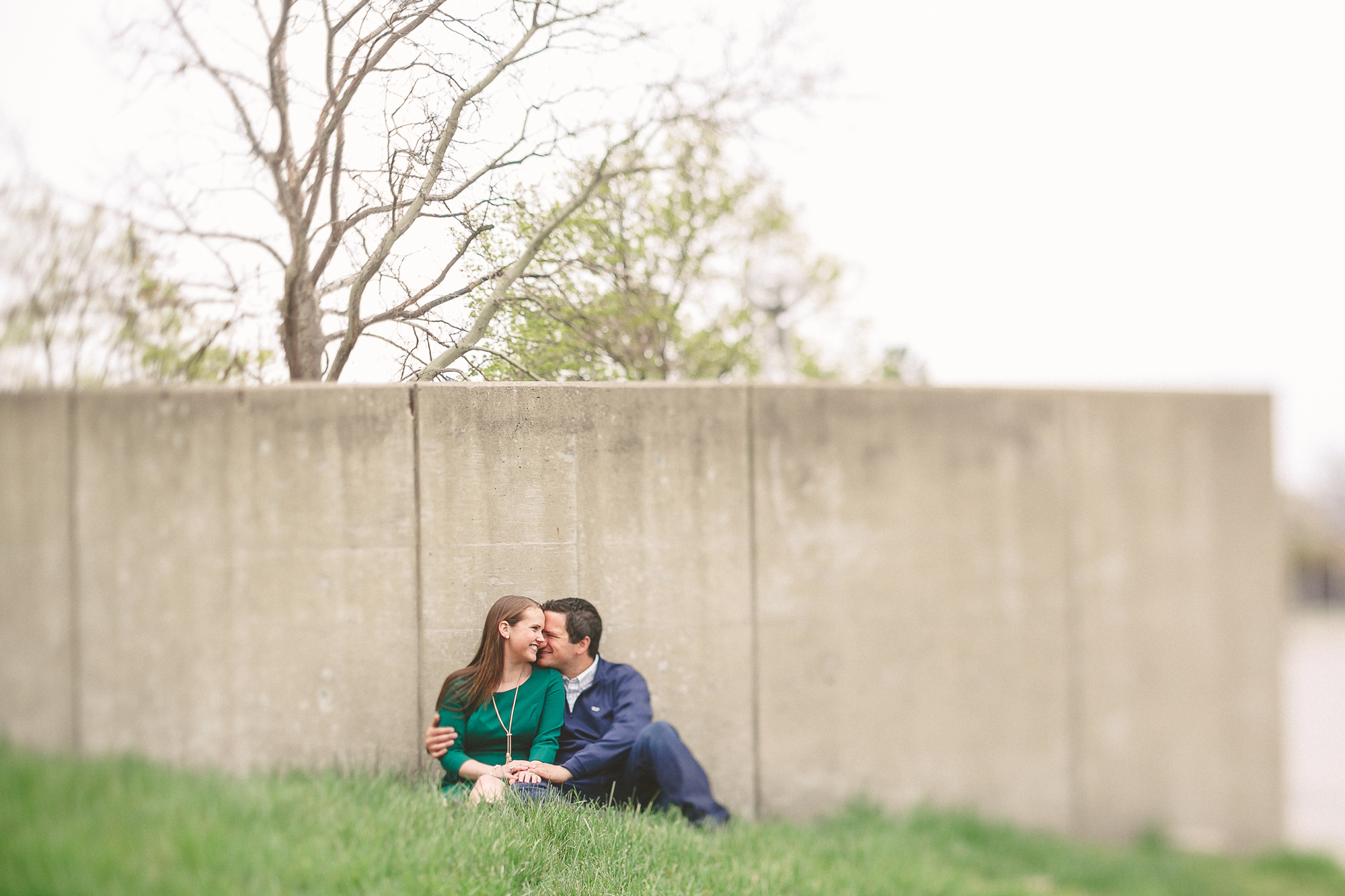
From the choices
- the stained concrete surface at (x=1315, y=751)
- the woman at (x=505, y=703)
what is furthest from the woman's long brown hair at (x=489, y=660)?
the stained concrete surface at (x=1315, y=751)

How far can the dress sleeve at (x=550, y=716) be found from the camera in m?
1.54

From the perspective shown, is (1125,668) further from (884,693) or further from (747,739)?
(747,739)

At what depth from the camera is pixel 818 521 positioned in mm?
4188

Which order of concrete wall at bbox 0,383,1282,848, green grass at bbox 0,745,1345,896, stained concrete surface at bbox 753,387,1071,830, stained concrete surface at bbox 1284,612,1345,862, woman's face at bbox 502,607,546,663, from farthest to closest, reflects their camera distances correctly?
1. stained concrete surface at bbox 1284,612,1345,862
2. stained concrete surface at bbox 753,387,1071,830
3. concrete wall at bbox 0,383,1282,848
4. woman's face at bbox 502,607,546,663
5. green grass at bbox 0,745,1345,896

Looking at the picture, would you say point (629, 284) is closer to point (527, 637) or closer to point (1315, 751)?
point (527, 637)

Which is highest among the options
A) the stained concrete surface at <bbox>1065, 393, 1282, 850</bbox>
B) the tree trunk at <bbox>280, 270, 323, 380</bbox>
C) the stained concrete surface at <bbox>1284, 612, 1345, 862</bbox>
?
the tree trunk at <bbox>280, 270, 323, 380</bbox>

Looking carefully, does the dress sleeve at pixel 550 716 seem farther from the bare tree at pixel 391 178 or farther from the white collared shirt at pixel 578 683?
the bare tree at pixel 391 178

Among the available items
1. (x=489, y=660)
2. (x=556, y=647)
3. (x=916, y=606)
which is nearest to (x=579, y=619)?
(x=556, y=647)

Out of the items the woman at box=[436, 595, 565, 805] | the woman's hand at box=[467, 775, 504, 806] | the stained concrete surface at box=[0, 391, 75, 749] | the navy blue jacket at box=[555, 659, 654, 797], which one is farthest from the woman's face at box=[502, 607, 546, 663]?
the stained concrete surface at box=[0, 391, 75, 749]

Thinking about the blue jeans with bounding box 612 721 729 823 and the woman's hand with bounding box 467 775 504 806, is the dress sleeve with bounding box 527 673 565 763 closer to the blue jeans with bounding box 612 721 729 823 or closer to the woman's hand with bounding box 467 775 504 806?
the woman's hand with bounding box 467 775 504 806

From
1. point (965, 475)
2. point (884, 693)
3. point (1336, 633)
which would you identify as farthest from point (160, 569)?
point (1336, 633)

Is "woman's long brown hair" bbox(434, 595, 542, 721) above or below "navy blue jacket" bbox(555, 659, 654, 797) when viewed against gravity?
above

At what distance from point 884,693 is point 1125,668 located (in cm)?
173

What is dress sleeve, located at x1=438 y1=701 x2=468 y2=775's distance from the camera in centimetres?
155
